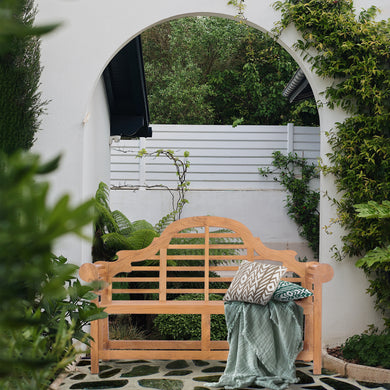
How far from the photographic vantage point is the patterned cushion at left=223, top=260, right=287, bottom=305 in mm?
3516

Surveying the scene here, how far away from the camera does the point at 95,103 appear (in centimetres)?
490

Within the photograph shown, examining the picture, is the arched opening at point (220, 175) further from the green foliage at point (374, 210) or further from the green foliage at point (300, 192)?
the green foliage at point (374, 210)

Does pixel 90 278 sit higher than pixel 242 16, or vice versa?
pixel 242 16

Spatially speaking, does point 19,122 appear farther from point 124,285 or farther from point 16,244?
point 16,244

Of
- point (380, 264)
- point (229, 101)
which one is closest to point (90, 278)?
point (380, 264)

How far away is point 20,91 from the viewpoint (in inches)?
150

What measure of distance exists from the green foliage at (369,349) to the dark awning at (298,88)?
3.26 m

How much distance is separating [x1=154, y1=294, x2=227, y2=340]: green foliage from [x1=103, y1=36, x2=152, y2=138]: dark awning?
102 inches

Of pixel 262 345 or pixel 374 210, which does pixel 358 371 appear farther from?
pixel 374 210

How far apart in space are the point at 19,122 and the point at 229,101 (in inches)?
371

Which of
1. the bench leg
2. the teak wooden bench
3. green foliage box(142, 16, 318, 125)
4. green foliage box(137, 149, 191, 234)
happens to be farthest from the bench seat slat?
green foliage box(142, 16, 318, 125)

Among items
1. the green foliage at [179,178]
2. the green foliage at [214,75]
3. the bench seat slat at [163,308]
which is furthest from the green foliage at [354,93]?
the green foliage at [214,75]

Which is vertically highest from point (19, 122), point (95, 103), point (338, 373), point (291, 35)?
point (291, 35)

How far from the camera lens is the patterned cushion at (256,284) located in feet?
11.5
